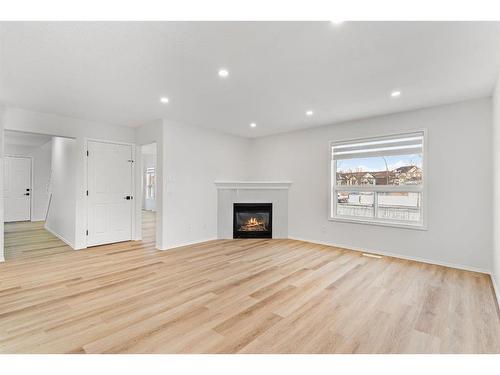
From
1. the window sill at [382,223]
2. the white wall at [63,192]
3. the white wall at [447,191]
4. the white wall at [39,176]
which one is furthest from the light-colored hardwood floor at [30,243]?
the white wall at [447,191]

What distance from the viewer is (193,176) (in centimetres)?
493

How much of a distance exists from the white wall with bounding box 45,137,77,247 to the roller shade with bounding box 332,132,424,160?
209 inches

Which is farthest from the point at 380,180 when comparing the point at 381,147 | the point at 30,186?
Answer: the point at 30,186

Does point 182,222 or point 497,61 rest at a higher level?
point 497,61

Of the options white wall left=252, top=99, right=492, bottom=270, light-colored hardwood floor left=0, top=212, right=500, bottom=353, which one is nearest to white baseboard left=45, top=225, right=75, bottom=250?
light-colored hardwood floor left=0, top=212, right=500, bottom=353

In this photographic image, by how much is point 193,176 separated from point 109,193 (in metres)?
1.79

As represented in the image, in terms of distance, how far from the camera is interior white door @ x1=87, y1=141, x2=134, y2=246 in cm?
466

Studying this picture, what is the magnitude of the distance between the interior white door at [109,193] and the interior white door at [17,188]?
5.20 metres

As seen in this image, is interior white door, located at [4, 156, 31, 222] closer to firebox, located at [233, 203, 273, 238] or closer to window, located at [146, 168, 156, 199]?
window, located at [146, 168, 156, 199]

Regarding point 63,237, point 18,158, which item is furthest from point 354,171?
point 18,158
